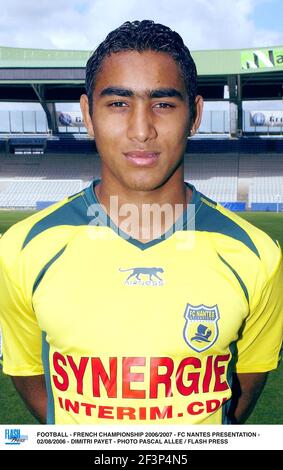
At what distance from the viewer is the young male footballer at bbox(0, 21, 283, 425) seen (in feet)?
6.64

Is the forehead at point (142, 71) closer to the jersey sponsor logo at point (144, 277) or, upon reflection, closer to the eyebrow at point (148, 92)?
the eyebrow at point (148, 92)

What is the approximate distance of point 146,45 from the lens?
79.7 inches

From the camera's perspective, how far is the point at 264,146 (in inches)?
1820

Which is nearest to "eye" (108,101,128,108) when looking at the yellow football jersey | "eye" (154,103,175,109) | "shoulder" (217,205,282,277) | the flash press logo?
"eye" (154,103,175,109)

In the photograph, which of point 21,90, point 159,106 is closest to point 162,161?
point 159,106

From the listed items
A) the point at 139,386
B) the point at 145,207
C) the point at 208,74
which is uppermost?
the point at 145,207

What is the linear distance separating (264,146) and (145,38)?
151 feet

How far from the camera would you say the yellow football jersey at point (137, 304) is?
211 cm

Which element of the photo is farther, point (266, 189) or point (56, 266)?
point (266, 189)

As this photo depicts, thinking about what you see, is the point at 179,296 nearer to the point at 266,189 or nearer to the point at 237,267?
the point at 237,267

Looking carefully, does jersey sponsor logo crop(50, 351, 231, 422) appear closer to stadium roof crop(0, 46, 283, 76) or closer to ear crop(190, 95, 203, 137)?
ear crop(190, 95, 203, 137)

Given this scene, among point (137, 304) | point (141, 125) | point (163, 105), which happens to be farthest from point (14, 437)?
point (163, 105)

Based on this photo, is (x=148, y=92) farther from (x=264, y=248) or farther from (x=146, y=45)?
(x=264, y=248)

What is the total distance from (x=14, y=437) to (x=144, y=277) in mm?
807
